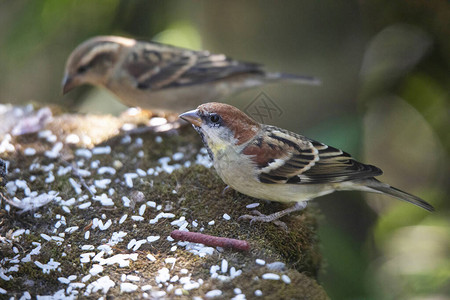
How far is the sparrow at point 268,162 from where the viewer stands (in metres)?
2.99

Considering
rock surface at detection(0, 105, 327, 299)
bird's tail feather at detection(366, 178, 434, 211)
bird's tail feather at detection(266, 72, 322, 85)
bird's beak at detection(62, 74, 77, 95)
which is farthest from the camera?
bird's tail feather at detection(266, 72, 322, 85)

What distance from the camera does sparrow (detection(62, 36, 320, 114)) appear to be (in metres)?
4.62

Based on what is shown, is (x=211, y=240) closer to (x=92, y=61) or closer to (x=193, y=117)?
(x=193, y=117)

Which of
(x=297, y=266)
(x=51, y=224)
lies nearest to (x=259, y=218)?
(x=297, y=266)

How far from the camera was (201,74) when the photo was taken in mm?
4691

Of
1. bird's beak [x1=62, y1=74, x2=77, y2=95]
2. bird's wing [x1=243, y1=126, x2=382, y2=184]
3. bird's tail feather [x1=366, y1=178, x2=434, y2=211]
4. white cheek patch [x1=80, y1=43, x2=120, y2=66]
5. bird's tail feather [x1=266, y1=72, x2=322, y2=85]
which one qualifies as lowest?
bird's tail feather [x1=366, y1=178, x2=434, y2=211]

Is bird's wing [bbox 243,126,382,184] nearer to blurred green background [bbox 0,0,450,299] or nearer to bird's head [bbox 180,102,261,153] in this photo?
bird's head [bbox 180,102,261,153]

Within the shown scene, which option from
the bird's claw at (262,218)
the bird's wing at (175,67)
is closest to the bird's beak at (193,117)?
the bird's claw at (262,218)

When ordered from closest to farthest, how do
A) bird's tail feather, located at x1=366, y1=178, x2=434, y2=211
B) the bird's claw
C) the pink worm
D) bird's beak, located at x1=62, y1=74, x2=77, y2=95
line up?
the pink worm, the bird's claw, bird's tail feather, located at x1=366, y1=178, x2=434, y2=211, bird's beak, located at x1=62, y1=74, x2=77, y2=95

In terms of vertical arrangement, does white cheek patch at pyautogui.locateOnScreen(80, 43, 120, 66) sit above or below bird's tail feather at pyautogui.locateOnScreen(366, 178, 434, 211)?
above

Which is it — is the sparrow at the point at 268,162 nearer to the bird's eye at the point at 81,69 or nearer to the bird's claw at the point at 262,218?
the bird's claw at the point at 262,218

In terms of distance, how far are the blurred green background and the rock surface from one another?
1.36 metres

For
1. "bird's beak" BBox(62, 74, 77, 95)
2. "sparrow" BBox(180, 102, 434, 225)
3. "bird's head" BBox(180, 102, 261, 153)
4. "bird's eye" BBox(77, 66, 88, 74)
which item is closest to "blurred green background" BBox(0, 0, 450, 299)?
"bird's beak" BBox(62, 74, 77, 95)

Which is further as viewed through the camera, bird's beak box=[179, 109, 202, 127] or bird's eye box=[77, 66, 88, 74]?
bird's eye box=[77, 66, 88, 74]
